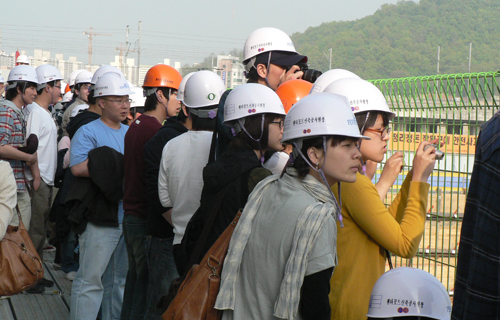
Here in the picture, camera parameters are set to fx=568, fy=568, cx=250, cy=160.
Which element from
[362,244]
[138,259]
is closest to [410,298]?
[362,244]

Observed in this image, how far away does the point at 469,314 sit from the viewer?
1667 mm

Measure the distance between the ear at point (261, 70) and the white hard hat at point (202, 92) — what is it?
0.35m

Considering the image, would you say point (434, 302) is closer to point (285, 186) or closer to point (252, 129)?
point (285, 186)

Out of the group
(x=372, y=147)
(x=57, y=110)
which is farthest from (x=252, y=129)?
(x=57, y=110)

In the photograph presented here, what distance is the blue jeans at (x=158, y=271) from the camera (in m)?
4.40

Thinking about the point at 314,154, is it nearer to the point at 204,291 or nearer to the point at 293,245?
the point at 293,245

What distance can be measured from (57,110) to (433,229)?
→ 32.4 feet

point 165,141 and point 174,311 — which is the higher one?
point 165,141

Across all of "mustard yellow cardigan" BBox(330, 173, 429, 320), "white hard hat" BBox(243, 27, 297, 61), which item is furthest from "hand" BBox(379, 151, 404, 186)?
"white hard hat" BBox(243, 27, 297, 61)

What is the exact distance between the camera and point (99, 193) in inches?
214

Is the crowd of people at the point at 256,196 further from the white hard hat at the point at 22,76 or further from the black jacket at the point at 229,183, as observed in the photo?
the white hard hat at the point at 22,76

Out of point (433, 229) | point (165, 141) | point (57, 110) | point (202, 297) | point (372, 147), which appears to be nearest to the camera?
point (202, 297)

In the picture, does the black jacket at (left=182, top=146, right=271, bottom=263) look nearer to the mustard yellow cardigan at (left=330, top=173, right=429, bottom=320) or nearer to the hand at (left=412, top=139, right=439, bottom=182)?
the mustard yellow cardigan at (left=330, top=173, right=429, bottom=320)

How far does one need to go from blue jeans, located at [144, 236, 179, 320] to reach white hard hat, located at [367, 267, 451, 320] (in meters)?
2.30
